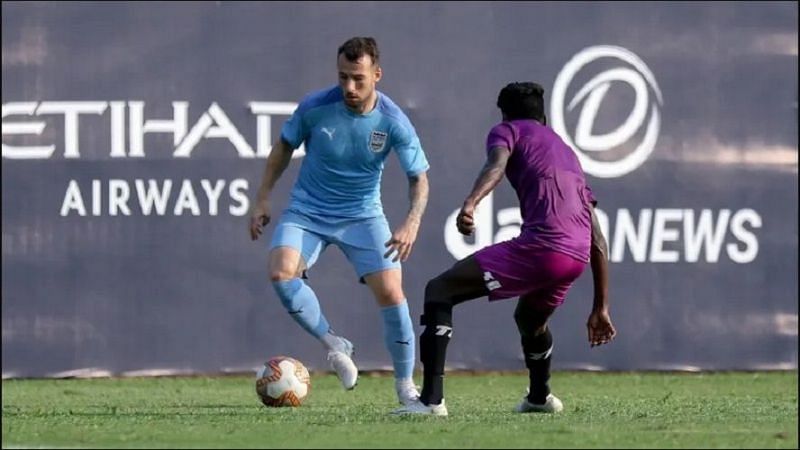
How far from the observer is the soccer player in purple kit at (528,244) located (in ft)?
32.3

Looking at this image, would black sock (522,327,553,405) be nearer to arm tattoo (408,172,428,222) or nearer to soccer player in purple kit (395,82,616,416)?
soccer player in purple kit (395,82,616,416)

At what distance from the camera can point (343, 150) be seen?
10.9m

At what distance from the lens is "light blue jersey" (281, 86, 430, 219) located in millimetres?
10797

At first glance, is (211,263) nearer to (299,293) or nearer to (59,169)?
(59,169)

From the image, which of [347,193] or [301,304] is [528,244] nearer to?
[347,193]

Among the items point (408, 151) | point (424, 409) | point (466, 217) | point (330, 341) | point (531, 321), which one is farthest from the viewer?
point (330, 341)

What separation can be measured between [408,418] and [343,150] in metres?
1.91

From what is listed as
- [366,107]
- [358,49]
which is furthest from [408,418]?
[358,49]

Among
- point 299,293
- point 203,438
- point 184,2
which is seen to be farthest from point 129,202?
point 203,438

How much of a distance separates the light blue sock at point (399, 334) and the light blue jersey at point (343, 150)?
2.08ft

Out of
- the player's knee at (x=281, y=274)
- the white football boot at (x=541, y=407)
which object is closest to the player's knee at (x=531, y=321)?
the white football boot at (x=541, y=407)

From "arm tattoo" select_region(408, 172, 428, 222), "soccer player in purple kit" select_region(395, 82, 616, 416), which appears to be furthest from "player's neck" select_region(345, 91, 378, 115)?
"soccer player in purple kit" select_region(395, 82, 616, 416)

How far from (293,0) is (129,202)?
2.24m

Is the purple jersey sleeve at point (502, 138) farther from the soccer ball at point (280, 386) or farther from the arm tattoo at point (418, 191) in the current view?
the soccer ball at point (280, 386)
